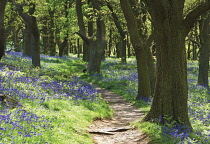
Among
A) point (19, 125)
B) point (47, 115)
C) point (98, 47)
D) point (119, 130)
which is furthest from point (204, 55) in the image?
point (19, 125)

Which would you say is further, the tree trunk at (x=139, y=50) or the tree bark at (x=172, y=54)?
the tree trunk at (x=139, y=50)

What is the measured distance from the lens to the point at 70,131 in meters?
7.70

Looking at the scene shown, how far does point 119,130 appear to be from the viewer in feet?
30.5

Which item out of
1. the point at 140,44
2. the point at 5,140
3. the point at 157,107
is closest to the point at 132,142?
the point at 157,107

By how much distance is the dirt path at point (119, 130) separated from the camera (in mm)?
8195

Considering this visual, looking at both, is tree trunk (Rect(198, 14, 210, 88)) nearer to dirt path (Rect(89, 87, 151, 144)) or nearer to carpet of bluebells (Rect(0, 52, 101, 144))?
dirt path (Rect(89, 87, 151, 144))

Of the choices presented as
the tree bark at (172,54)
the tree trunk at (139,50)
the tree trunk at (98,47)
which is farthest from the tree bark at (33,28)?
the tree bark at (172,54)

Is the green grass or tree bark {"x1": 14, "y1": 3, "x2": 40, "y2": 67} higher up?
tree bark {"x1": 14, "y1": 3, "x2": 40, "y2": 67}

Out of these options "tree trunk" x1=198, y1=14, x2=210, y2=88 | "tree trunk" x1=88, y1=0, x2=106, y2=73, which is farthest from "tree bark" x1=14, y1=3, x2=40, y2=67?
"tree trunk" x1=198, y1=14, x2=210, y2=88

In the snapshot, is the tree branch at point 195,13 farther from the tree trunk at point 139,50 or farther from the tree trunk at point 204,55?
the tree trunk at point 204,55

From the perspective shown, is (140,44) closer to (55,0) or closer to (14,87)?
(14,87)

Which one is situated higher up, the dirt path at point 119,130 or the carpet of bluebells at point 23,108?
the carpet of bluebells at point 23,108

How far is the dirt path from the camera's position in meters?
8.20

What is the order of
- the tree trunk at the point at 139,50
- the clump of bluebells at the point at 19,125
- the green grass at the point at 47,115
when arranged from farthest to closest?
the tree trunk at the point at 139,50 → the green grass at the point at 47,115 → the clump of bluebells at the point at 19,125
